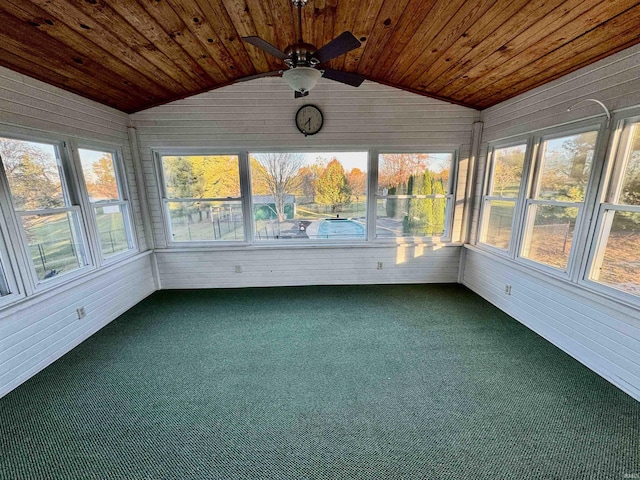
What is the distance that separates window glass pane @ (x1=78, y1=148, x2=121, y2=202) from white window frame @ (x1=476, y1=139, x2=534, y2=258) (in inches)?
194

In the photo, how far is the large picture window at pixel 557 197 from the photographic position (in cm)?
250

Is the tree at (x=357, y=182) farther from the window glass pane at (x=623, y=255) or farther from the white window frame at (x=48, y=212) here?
the white window frame at (x=48, y=212)

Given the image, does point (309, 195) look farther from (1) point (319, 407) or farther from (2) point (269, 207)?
(1) point (319, 407)

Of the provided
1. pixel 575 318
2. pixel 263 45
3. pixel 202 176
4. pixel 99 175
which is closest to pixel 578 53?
pixel 575 318

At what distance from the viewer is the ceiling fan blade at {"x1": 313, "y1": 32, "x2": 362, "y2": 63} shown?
156cm

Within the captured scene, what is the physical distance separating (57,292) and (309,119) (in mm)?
3374

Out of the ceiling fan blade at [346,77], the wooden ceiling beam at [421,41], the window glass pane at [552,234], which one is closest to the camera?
the wooden ceiling beam at [421,41]

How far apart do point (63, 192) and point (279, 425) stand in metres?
3.12

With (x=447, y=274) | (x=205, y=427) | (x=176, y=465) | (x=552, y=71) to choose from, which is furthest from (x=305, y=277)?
(x=552, y=71)

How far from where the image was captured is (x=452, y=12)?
197 cm

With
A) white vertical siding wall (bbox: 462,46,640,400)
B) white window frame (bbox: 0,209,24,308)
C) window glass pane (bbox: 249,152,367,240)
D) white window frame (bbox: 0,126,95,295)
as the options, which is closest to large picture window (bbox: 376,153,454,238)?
window glass pane (bbox: 249,152,367,240)

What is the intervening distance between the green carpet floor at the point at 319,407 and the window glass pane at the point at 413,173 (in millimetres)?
1900

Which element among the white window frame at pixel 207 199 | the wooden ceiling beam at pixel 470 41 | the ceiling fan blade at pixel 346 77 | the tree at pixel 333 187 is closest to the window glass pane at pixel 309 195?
the tree at pixel 333 187

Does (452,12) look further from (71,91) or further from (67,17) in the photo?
(71,91)
